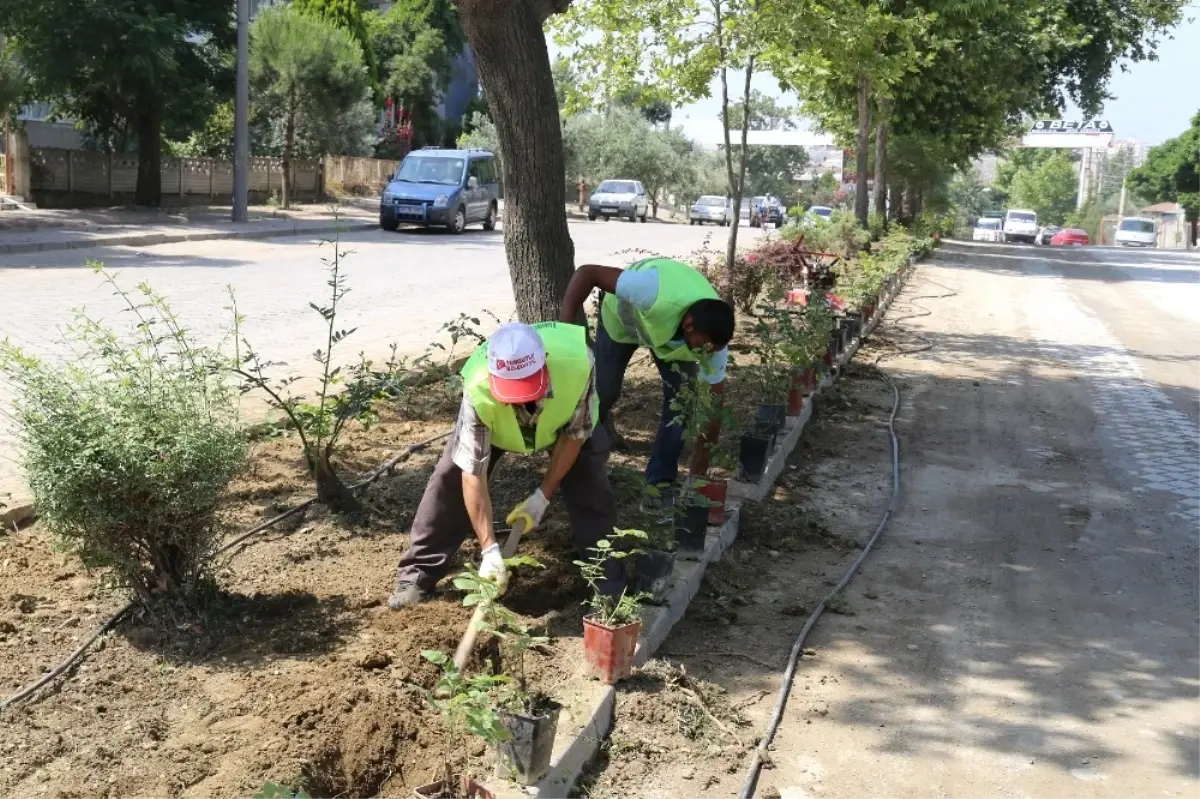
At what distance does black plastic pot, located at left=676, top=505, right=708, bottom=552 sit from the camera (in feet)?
18.2

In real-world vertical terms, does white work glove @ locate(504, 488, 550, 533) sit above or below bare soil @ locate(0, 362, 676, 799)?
above

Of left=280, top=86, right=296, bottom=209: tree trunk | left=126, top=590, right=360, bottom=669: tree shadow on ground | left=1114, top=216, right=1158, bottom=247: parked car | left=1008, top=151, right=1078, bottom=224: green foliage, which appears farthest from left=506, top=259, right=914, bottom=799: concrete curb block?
left=1008, top=151, right=1078, bottom=224: green foliage

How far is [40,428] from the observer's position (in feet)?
13.3

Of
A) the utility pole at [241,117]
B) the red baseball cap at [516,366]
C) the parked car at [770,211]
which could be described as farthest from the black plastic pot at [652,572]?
the parked car at [770,211]

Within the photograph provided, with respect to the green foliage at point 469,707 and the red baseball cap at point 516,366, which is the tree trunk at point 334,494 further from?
the green foliage at point 469,707

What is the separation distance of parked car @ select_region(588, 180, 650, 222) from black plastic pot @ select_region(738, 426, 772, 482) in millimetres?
35714

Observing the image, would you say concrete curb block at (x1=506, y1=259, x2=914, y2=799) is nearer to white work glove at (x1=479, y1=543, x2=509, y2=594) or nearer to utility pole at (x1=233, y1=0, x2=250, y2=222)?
white work glove at (x1=479, y1=543, x2=509, y2=594)

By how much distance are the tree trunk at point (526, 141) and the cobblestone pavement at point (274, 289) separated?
118 inches

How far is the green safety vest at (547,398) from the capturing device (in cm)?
449

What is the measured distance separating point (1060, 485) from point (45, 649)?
19.8 feet

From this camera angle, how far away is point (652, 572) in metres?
4.96

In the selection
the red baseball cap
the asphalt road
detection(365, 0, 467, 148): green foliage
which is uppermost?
detection(365, 0, 467, 148): green foliage

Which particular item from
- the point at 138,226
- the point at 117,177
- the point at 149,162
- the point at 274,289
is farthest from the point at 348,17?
the point at 274,289

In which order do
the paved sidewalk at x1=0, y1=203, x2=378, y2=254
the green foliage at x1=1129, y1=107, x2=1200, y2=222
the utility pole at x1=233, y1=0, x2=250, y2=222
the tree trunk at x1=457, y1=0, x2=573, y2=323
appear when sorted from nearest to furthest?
the tree trunk at x1=457, y1=0, x2=573, y2=323 → the paved sidewalk at x1=0, y1=203, x2=378, y2=254 → the utility pole at x1=233, y1=0, x2=250, y2=222 → the green foliage at x1=1129, y1=107, x2=1200, y2=222
